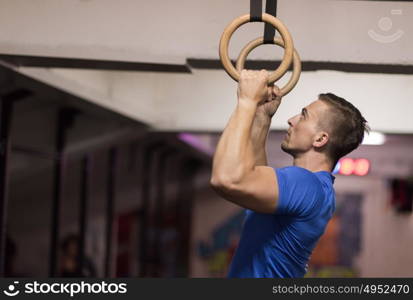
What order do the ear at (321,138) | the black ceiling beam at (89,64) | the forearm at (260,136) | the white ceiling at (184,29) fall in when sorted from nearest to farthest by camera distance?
the ear at (321,138)
the forearm at (260,136)
the white ceiling at (184,29)
the black ceiling beam at (89,64)

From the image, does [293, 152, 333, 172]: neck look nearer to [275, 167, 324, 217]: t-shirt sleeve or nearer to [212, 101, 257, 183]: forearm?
[275, 167, 324, 217]: t-shirt sleeve

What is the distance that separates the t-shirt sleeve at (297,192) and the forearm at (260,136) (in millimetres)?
227

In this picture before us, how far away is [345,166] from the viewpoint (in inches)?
282

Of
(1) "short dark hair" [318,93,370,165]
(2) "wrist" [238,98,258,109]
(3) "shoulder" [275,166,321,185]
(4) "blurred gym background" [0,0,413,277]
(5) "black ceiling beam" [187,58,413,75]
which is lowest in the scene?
(3) "shoulder" [275,166,321,185]

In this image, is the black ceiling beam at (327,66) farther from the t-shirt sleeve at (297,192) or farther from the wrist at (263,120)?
the t-shirt sleeve at (297,192)

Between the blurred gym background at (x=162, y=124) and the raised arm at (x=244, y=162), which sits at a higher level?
the blurred gym background at (x=162, y=124)

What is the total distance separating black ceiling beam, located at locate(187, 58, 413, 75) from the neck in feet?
1.83

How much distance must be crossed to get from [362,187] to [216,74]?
5952 millimetres

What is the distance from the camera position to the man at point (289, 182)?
1.47 m

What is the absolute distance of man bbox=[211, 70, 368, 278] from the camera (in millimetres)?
1475

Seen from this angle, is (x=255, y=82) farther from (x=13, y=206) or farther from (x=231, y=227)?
(x=231, y=227)

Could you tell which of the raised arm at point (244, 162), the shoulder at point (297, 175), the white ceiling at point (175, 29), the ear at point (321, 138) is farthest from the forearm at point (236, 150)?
the white ceiling at point (175, 29)

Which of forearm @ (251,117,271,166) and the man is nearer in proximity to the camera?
the man

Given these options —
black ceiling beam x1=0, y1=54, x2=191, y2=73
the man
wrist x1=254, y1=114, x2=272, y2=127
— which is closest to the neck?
the man
